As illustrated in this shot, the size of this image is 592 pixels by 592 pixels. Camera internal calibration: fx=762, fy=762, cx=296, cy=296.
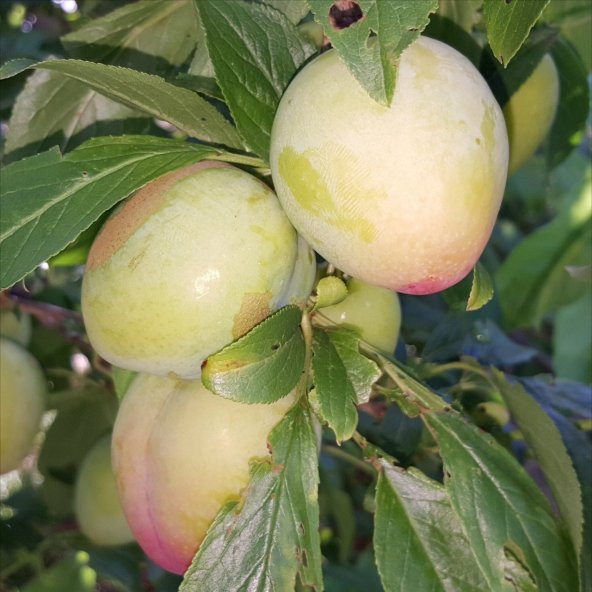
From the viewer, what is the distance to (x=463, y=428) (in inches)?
33.6

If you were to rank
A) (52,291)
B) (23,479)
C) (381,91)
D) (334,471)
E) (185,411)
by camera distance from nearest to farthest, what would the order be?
(381,91), (185,411), (52,291), (334,471), (23,479)

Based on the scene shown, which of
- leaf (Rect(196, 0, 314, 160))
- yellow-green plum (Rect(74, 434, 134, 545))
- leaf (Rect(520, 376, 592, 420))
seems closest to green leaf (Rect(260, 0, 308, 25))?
leaf (Rect(196, 0, 314, 160))

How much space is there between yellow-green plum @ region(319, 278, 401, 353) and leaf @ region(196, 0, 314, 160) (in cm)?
20

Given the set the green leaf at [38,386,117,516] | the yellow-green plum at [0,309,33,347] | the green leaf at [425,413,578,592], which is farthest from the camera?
the green leaf at [38,386,117,516]

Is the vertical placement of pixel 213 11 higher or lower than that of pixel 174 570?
higher

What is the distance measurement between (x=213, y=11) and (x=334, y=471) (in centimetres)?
138

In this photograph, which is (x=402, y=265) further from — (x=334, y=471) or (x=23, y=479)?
(x=23, y=479)

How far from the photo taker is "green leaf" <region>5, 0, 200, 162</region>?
95cm

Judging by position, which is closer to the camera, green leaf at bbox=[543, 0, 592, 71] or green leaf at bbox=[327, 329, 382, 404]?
green leaf at bbox=[327, 329, 382, 404]

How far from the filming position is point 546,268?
176cm

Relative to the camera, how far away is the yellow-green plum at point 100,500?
1297 millimetres

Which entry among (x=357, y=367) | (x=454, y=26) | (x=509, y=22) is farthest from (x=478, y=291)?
(x=454, y=26)

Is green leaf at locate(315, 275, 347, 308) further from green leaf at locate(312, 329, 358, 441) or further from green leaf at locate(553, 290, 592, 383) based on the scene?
green leaf at locate(553, 290, 592, 383)

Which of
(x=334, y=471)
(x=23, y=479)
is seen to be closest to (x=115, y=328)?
(x=334, y=471)
